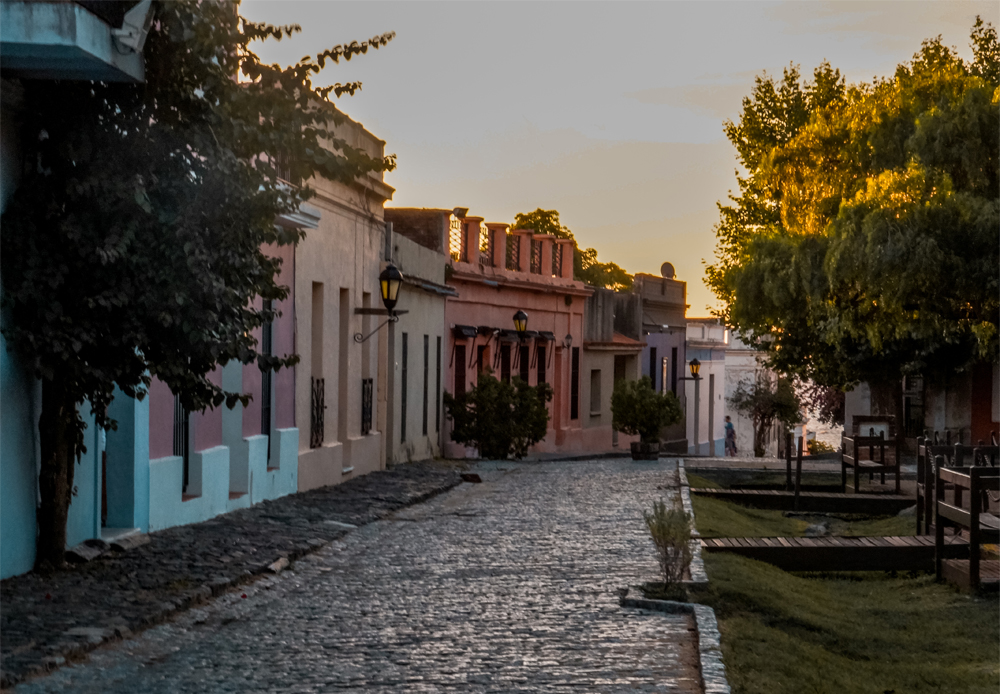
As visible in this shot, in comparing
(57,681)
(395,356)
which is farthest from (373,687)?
(395,356)

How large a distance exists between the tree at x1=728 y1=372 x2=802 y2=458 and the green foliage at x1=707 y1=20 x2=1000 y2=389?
25.2m

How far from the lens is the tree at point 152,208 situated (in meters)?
8.24

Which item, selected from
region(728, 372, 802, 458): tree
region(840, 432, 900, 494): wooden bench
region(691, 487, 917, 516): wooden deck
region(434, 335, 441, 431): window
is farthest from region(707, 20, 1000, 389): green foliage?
region(728, 372, 802, 458): tree

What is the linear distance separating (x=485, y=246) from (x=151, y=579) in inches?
864

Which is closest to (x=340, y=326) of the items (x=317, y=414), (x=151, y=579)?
(x=317, y=414)

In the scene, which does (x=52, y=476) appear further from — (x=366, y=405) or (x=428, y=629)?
(x=366, y=405)

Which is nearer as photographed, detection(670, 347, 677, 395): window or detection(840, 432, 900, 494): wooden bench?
detection(840, 432, 900, 494): wooden bench

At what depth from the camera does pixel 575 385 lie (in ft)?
119

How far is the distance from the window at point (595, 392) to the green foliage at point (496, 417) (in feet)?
45.3

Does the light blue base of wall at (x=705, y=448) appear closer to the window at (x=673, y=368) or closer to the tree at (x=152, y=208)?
the window at (x=673, y=368)

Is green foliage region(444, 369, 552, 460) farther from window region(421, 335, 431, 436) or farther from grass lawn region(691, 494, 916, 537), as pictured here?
grass lawn region(691, 494, 916, 537)

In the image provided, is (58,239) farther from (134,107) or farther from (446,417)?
(446,417)

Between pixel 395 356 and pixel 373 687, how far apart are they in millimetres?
15841

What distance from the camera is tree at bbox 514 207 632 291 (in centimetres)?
5262
